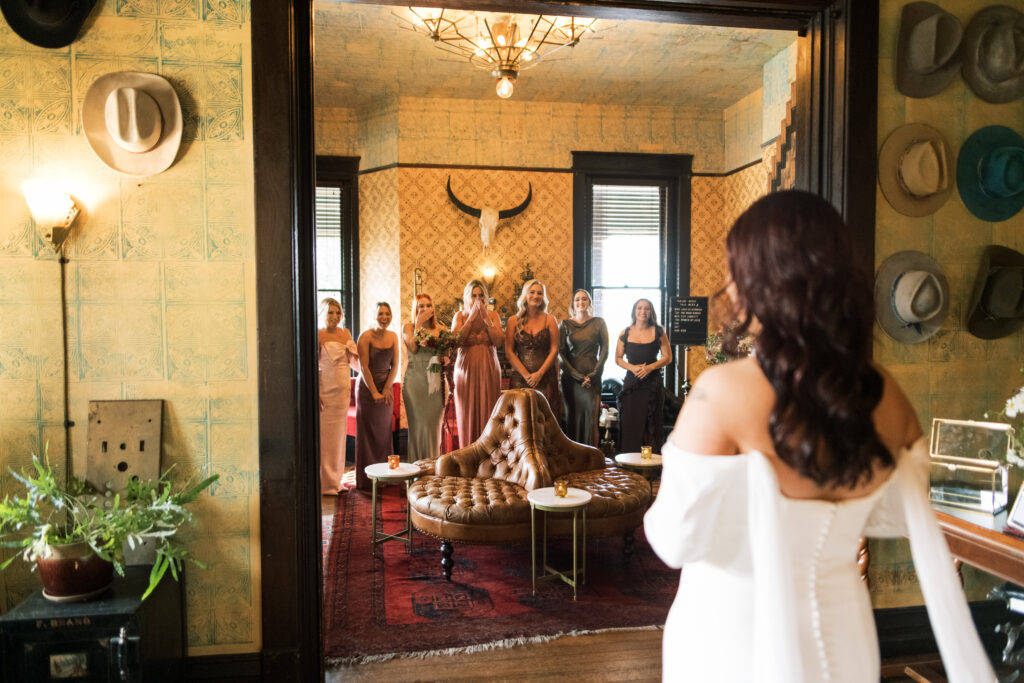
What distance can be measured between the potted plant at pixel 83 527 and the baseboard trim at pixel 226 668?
1.29 feet

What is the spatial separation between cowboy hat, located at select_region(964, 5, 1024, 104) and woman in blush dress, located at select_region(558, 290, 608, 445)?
413 centimetres

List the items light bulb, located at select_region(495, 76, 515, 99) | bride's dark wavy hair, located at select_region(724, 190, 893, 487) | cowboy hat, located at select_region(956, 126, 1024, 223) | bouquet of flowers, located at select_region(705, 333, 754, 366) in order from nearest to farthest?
bride's dark wavy hair, located at select_region(724, 190, 893, 487) < cowboy hat, located at select_region(956, 126, 1024, 223) < bouquet of flowers, located at select_region(705, 333, 754, 366) < light bulb, located at select_region(495, 76, 515, 99)

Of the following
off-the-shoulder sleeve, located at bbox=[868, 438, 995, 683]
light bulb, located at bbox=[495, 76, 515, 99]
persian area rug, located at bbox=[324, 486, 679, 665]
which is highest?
light bulb, located at bbox=[495, 76, 515, 99]

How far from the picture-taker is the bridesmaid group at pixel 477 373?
638 cm

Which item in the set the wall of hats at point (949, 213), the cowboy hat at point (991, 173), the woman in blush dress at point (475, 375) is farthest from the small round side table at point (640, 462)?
the cowboy hat at point (991, 173)

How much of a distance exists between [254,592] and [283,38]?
2.14 m

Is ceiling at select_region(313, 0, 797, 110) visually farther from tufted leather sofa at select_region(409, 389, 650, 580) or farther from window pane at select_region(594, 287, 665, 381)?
tufted leather sofa at select_region(409, 389, 650, 580)

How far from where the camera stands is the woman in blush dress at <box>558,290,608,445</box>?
6809 mm

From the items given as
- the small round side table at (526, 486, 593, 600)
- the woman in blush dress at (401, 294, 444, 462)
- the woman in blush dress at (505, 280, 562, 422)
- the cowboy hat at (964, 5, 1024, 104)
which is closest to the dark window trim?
the woman in blush dress at (401, 294, 444, 462)

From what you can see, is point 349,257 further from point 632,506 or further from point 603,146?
point 632,506

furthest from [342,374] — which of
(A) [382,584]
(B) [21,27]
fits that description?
(B) [21,27]

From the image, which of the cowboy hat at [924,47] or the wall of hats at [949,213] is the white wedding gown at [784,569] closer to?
the wall of hats at [949,213]

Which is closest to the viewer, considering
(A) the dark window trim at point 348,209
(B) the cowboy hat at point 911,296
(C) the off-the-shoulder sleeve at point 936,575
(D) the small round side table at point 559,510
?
(C) the off-the-shoulder sleeve at point 936,575

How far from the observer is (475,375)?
6.37 meters
